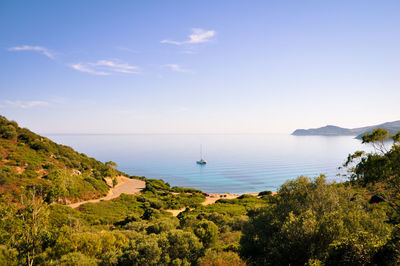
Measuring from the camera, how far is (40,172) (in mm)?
34094

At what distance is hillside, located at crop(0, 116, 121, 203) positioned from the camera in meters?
28.3

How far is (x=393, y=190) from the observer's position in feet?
38.9

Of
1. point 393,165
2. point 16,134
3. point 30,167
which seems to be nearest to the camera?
point 393,165

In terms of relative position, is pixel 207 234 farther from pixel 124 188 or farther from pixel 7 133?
pixel 7 133

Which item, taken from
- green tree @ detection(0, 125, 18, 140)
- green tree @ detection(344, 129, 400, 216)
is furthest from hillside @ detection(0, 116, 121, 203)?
green tree @ detection(344, 129, 400, 216)

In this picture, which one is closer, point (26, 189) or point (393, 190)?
point (393, 190)

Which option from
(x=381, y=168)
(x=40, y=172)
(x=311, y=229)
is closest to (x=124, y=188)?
(x=40, y=172)

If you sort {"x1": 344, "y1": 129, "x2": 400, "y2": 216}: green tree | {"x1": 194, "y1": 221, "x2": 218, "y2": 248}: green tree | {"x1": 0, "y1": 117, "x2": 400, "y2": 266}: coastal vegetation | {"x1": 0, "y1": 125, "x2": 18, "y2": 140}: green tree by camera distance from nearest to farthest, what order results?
1. {"x1": 0, "y1": 117, "x2": 400, "y2": 266}: coastal vegetation
2. {"x1": 344, "y1": 129, "x2": 400, "y2": 216}: green tree
3. {"x1": 194, "y1": 221, "x2": 218, "y2": 248}: green tree
4. {"x1": 0, "y1": 125, "x2": 18, "y2": 140}: green tree

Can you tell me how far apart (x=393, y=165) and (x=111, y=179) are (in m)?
53.0

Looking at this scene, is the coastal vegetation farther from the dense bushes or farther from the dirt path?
the dirt path

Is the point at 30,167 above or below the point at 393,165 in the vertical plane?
below

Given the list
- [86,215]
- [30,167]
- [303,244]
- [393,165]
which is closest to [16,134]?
[30,167]

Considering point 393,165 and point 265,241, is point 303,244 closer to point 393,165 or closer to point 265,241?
point 265,241

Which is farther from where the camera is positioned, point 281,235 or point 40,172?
point 40,172
